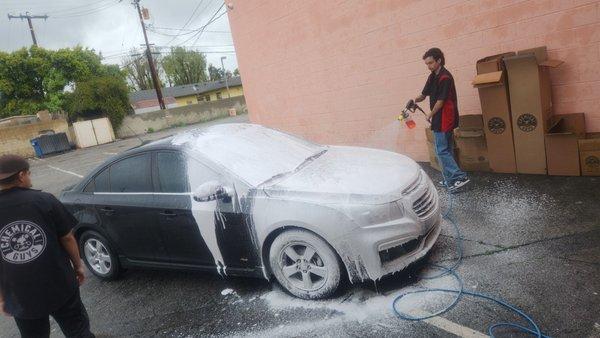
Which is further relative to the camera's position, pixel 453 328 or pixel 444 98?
pixel 444 98

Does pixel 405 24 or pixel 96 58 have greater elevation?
pixel 96 58

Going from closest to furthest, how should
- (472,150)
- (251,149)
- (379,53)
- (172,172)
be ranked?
(172,172) → (251,149) → (472,150) → (379,53)

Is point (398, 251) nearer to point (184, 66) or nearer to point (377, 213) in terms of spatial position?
point (377, 213)

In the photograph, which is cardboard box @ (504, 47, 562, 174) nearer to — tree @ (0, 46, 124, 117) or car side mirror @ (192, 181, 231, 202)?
car side mirror @ (192, 181, 231, 202)

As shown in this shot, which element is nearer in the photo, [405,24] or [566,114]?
[566,114]

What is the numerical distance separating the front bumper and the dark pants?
1.91 m

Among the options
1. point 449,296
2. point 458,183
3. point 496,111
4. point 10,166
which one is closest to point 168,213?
point 10,166

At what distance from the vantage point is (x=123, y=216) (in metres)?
4.26

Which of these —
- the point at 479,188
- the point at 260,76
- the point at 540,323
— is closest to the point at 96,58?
the point at 260,76

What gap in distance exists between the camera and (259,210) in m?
3.46

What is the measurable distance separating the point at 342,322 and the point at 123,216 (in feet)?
8.16

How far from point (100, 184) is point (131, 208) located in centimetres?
67

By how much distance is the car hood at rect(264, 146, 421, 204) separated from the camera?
10.8 ft

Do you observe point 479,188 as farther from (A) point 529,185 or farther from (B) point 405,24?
(B) point 405,24
